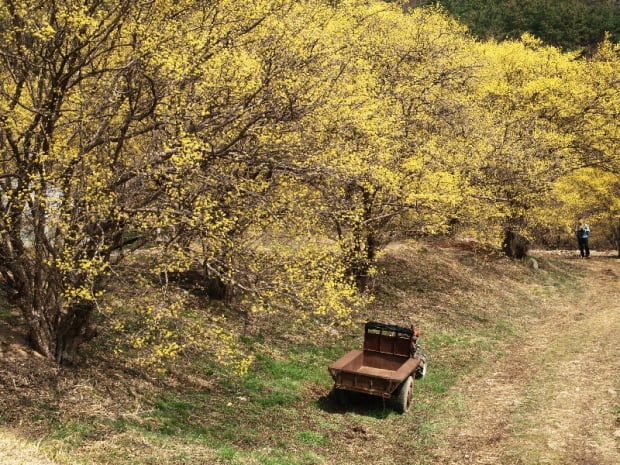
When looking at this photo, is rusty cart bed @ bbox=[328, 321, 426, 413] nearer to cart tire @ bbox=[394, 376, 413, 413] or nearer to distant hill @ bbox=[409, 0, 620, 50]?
cart tire @ bbox=[394, 376, 413, 413]

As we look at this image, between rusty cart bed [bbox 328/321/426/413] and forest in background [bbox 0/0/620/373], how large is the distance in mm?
1285

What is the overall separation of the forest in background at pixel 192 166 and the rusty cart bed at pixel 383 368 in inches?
50.6

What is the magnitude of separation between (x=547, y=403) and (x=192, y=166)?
841 cm

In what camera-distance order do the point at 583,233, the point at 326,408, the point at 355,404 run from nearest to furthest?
the point at 326,408, the point at 355,404, the point at 583,233

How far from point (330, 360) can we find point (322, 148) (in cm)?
478

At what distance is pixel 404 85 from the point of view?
18391 millimetres

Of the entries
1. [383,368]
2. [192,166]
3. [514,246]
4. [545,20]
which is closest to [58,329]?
[192,166]

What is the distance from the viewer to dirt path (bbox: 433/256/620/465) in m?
10.2

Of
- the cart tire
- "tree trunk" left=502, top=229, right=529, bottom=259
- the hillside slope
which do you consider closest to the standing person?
"tree trunk" left=502, top=229, right=529, bottom=259

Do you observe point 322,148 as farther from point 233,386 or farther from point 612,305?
point 612,305

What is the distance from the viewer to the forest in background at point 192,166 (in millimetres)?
9188

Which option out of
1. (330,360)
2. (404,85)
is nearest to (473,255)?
(404,85)

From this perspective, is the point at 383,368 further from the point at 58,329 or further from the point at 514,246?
the point at 514,246

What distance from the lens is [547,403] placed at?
492 inches
